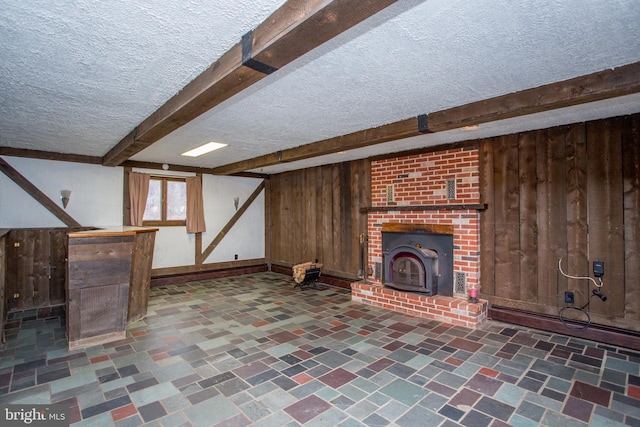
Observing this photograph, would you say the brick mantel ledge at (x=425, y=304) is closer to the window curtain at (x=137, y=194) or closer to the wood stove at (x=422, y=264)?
the wood stove at (x=422, y=264)

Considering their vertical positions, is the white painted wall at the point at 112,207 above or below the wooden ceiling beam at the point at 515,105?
below

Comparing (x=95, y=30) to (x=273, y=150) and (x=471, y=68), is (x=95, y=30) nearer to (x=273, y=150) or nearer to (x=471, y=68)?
(x=471, y=68)

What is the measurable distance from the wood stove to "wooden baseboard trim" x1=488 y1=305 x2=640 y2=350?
0.66 metres

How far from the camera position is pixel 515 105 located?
2.63 metres

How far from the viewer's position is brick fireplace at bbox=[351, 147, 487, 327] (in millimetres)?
4180

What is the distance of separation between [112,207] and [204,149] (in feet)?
7.62

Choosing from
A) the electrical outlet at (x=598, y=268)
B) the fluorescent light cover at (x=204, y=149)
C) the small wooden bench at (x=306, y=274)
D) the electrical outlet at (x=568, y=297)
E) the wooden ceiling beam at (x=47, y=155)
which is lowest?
the small wooden bench at (x=306, y=274)

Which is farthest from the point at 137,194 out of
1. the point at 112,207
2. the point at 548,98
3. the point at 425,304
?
the point at 548,98

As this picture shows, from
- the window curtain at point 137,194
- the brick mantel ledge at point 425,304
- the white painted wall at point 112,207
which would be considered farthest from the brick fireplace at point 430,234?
the window curtain at point 137,194

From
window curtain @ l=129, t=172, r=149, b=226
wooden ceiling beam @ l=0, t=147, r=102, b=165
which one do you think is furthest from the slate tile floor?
wooden ceiling beam @ l=0, t=147, r=102, b=165

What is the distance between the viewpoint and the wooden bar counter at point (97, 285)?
10.7ft

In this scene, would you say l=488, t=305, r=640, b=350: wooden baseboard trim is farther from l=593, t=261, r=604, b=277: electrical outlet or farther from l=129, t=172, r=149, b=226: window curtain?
l=129, t=172, r=149, b=226: window curtain

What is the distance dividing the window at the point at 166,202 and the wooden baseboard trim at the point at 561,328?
5.88m

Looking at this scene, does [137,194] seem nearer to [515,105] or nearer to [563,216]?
[515,105]
